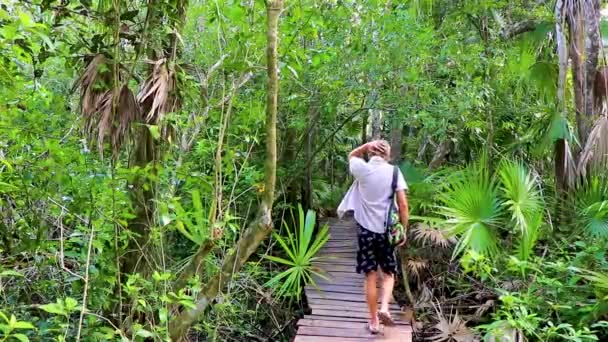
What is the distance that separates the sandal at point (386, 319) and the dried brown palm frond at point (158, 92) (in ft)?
8.25

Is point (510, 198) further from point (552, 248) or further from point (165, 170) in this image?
point (165, 170)

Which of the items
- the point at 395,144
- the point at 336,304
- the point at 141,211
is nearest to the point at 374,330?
the point at 336,304

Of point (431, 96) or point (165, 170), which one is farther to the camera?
point (431, 96)

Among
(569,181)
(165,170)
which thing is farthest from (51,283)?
(569,181)

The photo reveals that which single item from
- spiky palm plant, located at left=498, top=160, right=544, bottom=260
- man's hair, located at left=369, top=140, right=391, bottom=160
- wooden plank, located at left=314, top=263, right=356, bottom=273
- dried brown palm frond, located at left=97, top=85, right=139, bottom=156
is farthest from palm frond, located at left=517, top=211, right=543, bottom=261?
dried brown palm frond, located at left=97, top=85, right=139, bottom=156

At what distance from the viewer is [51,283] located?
3.69m

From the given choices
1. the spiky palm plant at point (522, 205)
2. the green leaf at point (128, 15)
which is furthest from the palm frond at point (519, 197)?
the green leaf at point (128, 15)

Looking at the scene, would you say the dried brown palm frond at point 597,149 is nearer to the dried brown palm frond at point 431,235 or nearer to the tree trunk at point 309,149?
the dried brown palm frond at point 431,235

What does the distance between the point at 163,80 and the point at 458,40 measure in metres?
4.49

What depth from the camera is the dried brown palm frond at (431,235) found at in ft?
18.3

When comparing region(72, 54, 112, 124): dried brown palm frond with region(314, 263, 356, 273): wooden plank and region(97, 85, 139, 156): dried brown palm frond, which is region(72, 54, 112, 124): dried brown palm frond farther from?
region(314, 263, 356, 273): wooden plank

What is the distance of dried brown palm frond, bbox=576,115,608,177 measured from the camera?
5336 millimetres

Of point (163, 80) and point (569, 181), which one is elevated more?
point (163, 80)

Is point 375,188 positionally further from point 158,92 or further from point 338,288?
point 158,92
